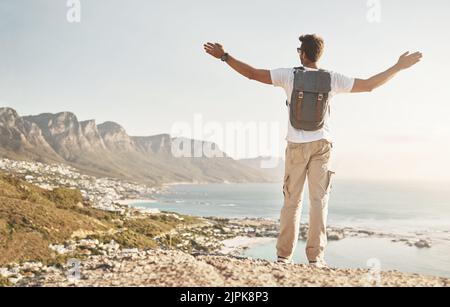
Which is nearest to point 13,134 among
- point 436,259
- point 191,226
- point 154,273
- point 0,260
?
point 191,226

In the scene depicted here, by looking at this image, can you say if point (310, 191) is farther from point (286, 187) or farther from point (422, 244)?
point (422, 244)

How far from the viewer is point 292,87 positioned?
14.1 feet

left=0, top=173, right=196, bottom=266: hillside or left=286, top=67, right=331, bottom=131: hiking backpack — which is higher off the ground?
left=286, top=67, right=331, bottom=131: hiking backpack

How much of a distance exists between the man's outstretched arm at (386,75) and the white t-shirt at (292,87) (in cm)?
8

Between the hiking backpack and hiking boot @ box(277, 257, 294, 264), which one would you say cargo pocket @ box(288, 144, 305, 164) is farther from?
hiking boot @ box(277, 257, 294, 264)

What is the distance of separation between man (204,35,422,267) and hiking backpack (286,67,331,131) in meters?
0.02

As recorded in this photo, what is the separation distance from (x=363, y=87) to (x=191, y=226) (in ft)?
229

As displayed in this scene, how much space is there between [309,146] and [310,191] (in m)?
0.46

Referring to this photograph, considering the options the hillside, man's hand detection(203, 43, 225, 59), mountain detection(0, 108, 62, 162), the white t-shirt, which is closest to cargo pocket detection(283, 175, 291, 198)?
the white t-shirt

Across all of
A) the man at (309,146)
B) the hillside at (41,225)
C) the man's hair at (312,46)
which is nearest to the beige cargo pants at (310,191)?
the man at (309,146)

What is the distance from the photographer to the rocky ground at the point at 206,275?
3.57 m

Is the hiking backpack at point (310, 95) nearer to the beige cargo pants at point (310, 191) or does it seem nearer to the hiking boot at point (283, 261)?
the beige cargo pants at point (310, 191)

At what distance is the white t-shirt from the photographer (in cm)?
431
